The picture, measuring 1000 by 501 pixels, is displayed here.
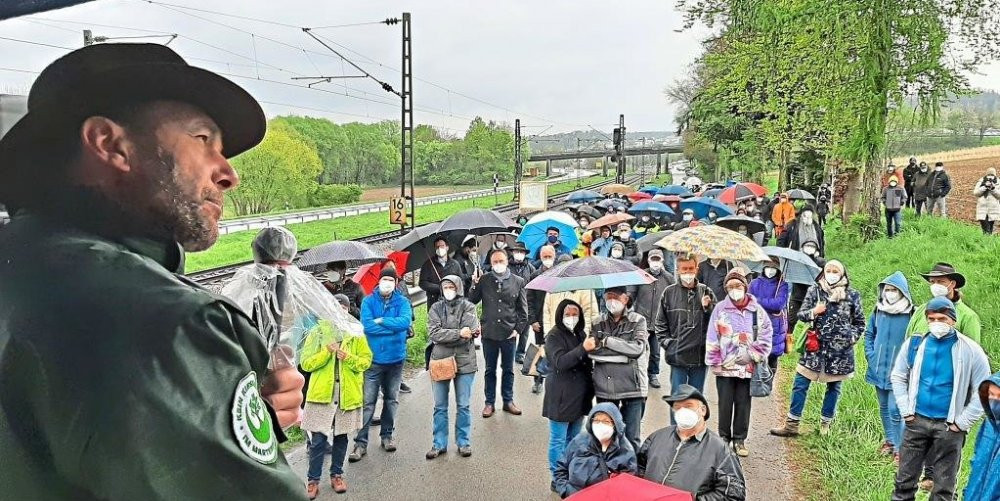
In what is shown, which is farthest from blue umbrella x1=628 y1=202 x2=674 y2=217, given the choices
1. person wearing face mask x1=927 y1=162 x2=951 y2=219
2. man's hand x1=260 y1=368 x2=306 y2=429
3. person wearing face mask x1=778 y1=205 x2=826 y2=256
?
man's hand x1=260 y1=368 x2=306 y2=429

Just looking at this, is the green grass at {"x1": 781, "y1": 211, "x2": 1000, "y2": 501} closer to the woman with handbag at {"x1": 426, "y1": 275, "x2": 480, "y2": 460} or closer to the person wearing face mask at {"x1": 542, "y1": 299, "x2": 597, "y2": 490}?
the person wearing face mask at {"x1": 542, "y1": 299, "x2": 597, "y2": 490}

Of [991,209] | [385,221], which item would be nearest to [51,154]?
[991,209]

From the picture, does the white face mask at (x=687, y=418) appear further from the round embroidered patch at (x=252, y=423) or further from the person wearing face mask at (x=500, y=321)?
the round embroidered patch at (x=252, y=423)

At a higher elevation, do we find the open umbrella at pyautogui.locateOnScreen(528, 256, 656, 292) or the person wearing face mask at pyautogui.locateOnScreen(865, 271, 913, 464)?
the open umbrella at pyautogui.locateOnScreen(528, 256, 656, 292)

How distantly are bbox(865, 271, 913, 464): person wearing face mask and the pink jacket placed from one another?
1.02 meters

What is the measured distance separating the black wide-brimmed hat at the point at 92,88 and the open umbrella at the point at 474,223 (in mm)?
10144

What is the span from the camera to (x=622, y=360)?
651 centimetres

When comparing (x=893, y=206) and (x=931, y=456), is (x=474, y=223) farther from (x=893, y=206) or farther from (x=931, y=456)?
(x=893, y=206)

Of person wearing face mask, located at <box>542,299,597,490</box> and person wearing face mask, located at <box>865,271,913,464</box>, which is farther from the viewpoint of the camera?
person wearing face mask, located at <box>865,271,913,464</box>

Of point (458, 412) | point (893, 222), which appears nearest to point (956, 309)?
point (458, 412)

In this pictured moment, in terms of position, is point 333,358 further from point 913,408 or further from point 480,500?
point 913,408

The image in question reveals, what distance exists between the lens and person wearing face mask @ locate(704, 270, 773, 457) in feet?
22.6

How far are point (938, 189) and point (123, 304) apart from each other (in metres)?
20.4

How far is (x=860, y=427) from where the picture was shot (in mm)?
7559
